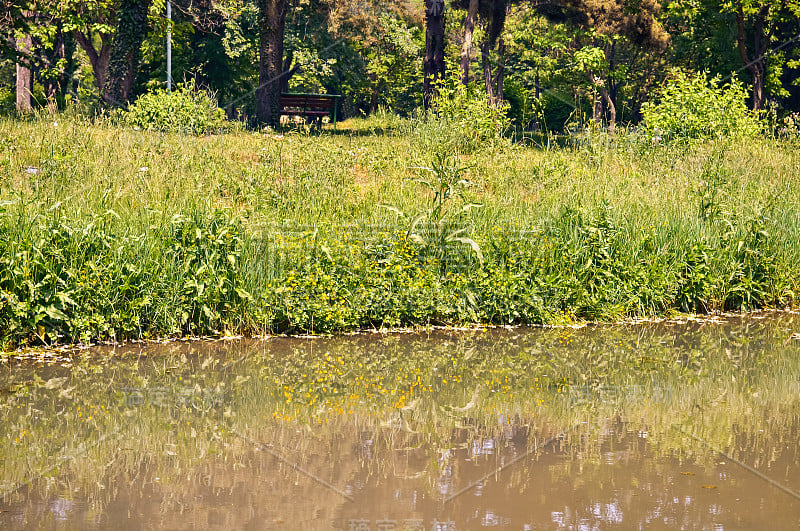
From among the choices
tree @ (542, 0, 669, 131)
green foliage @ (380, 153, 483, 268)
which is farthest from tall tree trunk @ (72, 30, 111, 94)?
green foliage @ (380, 153, 483, 268)

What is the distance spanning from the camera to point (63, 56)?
36.8m

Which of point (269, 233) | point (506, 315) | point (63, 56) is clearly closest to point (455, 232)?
point (506, 315)

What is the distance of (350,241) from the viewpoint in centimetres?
883

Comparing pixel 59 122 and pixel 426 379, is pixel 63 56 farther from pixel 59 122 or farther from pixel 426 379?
pixel 426 379

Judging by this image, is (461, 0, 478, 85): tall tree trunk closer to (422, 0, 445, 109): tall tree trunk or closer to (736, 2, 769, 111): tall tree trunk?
(422, 0, 445, 109): tall tree trunk

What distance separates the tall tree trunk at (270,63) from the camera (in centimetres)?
2430

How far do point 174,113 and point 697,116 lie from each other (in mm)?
9347

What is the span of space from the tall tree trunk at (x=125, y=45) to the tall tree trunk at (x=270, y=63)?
134 inches

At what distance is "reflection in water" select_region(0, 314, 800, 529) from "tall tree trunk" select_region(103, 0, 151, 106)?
16.3m

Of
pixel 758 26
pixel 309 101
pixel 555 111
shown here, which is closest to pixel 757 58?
pixel 758 26

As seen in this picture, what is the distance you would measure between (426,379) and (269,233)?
280 cm

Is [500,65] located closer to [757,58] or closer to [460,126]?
[757,58]

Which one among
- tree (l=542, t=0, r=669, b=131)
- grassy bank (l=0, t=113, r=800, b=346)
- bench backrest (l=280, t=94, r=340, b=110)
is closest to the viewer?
grassy bank (l=0, t=113, r=800, b=346)

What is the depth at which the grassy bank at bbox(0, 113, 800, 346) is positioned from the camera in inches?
306
